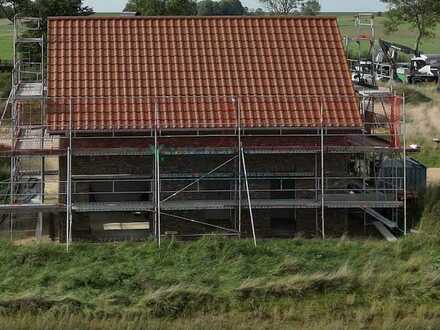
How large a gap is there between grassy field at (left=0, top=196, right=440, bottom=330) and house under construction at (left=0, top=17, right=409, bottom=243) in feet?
7.71

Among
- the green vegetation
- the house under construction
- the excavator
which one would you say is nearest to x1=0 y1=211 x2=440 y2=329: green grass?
the house under construction

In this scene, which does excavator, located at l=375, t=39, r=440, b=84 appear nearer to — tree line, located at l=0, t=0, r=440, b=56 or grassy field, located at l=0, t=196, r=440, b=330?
tree line, located at l=0, t=0, r=440, b=56

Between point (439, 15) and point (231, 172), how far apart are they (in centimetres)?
4455

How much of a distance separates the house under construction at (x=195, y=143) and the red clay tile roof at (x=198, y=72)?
0.13 feet

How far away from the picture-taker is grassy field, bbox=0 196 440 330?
13516mm

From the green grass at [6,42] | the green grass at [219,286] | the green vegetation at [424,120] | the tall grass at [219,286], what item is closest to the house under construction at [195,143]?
the green grass at [219,286]

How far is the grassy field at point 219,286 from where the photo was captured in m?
13.5

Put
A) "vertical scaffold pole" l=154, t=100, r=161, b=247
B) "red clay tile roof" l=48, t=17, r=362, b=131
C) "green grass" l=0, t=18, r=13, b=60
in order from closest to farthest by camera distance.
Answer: "vertical scaffold pole" l=154, t=100, r=161, b=247
"red clay tile roof" l=48, t=17, r=362, b=131
"green grass" l=0, t=18, r=13, b=60

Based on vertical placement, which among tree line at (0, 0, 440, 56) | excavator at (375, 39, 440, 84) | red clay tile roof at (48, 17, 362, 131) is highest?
tree line at (0, 0, 440, 56)

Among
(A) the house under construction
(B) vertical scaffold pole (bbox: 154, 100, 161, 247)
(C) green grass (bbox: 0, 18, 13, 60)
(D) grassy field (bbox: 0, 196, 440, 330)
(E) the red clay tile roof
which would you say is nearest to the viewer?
(D) grassy field (bbox: 0, 196, 440, 330)

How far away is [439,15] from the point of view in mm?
59938

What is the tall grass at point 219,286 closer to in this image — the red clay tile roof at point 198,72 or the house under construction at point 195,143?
the house under construction at point 195,143

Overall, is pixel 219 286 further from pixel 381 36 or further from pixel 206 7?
pixel 206 7

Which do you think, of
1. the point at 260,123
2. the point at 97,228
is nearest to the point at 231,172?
the point at 260,123
